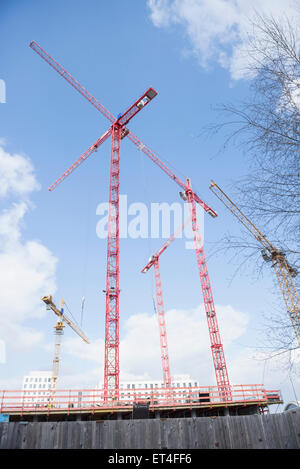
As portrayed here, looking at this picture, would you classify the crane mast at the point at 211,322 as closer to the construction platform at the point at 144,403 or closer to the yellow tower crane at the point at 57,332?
the construction platform at the point at 144,403

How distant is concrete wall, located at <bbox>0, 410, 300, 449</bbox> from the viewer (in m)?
6.83

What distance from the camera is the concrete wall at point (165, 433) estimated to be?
683 cm

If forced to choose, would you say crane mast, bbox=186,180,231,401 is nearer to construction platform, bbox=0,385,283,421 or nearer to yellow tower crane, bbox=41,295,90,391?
construction platform, bbox=0,385,283,421

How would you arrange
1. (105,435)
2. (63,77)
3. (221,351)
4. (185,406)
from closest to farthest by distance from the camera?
(105,435)
(185,406)
(221,351)
(63,77)

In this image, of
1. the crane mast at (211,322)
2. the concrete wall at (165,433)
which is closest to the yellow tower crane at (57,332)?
the crane mast at (211,322)

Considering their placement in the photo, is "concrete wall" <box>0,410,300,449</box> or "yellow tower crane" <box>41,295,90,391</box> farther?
"yellow tower crane" <box>41,295,90,391</box>

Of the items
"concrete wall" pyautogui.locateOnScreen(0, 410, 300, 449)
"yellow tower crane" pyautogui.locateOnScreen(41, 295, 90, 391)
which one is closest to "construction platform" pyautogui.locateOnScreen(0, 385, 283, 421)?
"concrete wall" pyautogui.locateOnScreen(0, 410, 300, 449)

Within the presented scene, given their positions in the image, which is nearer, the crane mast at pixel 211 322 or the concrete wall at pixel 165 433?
the concrete wall at pixel 165 433

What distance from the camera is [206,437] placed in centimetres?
706

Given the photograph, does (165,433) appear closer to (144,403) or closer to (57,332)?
(144,403)

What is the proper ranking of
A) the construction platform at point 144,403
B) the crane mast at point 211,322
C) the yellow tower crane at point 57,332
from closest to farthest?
the construction platform at point 144,403
the crane mast at point 211,322
the yellow tower crane at point 57,332
